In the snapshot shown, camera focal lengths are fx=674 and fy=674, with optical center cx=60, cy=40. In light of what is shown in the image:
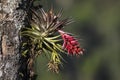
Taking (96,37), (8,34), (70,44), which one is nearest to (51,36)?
(70,44)

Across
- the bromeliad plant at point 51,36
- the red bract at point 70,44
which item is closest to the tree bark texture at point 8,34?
the bromeliad plant at point 51,36

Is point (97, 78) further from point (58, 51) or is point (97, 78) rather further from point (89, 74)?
point (58, 51)

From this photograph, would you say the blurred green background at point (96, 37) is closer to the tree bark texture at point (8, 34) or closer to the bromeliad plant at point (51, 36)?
the bromeliad plant at point (51, 36)

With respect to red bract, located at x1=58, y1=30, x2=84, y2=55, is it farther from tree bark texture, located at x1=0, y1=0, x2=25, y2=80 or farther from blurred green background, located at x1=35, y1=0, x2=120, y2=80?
blurred green background, located at x1=35, y1=0, x2=120, y2=80

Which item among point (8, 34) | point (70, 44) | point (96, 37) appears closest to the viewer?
point (8, 34)

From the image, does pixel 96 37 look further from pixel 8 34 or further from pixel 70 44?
pixel 8 34

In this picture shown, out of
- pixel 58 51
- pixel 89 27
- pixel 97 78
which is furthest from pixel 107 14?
pixel 58 51

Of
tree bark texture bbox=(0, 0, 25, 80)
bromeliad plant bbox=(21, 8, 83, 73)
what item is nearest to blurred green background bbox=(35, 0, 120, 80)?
bromeliad plant bbox=(21, 8, 83, 73)
